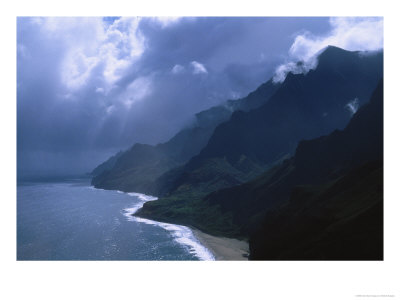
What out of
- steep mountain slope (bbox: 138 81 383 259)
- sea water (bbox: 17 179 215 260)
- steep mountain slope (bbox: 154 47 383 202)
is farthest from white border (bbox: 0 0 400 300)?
steep mountain slope (bbox: 154 47 383 202)

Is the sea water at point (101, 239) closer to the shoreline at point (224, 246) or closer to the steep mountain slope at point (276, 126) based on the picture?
the shoreline at point (224, 246)

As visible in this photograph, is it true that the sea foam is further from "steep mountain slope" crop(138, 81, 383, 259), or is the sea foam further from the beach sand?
"steep mountain slope" crop(138, 81, 383, 259)
